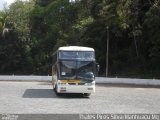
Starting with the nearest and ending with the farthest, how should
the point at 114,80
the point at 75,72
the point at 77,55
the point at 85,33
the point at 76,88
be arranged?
the point at 76,88
the point at 75,72
the point at 77,55
the point at 114,80
the point at 85,33

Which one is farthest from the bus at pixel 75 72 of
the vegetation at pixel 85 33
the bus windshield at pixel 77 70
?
the vegetation at pixel 85 33

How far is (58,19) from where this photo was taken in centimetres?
7338

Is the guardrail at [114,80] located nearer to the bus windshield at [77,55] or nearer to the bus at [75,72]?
the bus windshield at [77,55]

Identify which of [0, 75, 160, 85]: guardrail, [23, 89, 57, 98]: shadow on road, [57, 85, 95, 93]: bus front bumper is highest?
[57, 85, 95, 93]: bus front bumper

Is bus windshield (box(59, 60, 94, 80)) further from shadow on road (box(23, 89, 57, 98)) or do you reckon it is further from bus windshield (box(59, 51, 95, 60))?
shadow on road (box(23, 89, 57, 98))

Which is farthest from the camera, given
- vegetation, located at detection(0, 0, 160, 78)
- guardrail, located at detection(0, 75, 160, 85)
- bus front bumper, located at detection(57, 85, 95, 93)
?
vegetation, located at detection(0, 0, 160, 78)

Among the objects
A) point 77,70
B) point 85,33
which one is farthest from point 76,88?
point 85,33

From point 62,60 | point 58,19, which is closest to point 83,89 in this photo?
point 62,60

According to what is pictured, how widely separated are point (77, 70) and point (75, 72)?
173 millimetres

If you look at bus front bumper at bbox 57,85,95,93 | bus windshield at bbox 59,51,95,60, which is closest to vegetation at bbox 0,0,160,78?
bus windshield at bbox 59,51,95,60

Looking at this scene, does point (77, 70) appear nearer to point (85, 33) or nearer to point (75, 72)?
point (75, 72)

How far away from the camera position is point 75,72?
26.7 metres

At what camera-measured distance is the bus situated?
87.2 ft

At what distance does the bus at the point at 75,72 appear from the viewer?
26.6 metres
